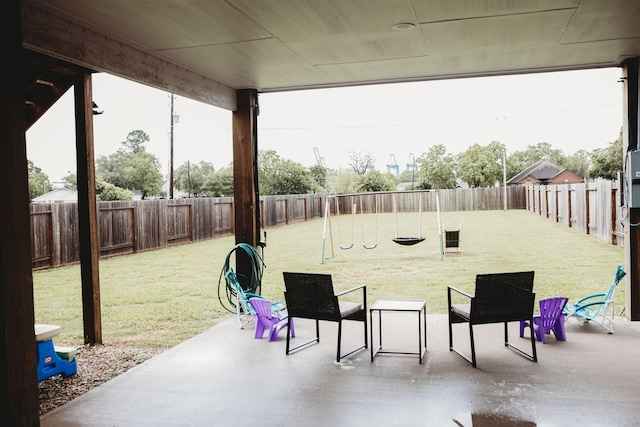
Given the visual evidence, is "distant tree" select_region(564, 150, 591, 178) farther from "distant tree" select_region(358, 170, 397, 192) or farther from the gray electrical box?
the gray electrical box

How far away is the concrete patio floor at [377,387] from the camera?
3180 millimetres

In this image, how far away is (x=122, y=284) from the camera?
8.84 m

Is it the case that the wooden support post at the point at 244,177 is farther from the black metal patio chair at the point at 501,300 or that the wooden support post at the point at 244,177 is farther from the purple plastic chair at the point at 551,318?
the purple plastic chair at the point at 551,318

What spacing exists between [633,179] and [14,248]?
17.3ft

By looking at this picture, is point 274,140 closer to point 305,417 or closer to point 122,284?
point 122,284

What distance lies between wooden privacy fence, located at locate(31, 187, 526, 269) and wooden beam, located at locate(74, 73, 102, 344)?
535 centimetres

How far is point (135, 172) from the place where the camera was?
30672mm

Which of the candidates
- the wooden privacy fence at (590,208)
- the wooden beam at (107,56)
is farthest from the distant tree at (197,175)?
the wooden beam at (107,56)

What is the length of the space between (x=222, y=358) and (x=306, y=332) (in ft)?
3.45

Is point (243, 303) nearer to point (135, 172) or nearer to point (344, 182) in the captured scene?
point (344, 182)

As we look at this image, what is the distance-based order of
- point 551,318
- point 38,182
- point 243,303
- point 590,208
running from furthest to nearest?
point 38,182
point 590,208
point 243,303
point 551,318

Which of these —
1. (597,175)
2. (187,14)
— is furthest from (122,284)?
(597,175)

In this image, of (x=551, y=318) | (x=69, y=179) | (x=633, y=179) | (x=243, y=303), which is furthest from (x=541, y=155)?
(x=243, y=303)

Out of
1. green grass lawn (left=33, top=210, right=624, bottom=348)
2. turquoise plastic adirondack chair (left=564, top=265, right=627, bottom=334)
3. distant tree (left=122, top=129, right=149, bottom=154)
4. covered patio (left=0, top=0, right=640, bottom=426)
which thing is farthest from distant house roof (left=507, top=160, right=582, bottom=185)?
covered patio (left=0, top=0, right=640, bottom=426)
